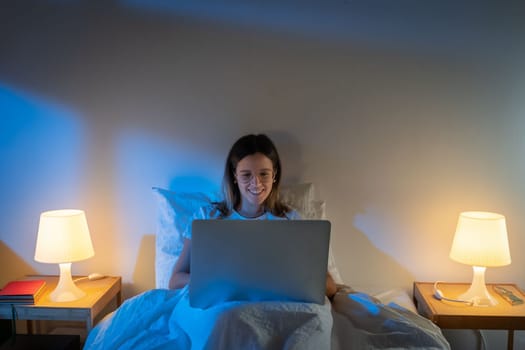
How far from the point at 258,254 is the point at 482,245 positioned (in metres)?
1.00

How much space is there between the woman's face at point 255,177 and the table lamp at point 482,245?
2.69 feet

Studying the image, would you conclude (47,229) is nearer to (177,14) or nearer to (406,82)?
(177,14)

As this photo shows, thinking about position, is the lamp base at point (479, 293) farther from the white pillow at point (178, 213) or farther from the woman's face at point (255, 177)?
the woman's face at point (255, 177)

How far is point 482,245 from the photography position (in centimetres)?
166

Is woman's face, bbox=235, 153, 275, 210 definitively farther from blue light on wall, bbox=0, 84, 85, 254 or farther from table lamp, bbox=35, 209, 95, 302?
blue light on wall, bbox=0, 84, 85, 254

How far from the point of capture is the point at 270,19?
1.88 meters

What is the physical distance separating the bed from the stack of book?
34 centimetres

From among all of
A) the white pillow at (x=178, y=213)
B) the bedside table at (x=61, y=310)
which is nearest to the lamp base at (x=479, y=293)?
the white pillow at (x=178, y=213)

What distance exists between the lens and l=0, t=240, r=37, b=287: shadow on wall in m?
2.00

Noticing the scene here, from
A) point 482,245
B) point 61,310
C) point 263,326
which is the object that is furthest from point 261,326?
point 482,245

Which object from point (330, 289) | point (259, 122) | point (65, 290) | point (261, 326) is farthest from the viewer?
point (259, 122)

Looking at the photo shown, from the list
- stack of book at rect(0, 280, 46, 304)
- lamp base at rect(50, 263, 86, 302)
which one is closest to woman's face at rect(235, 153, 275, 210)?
lamp base at rect(50, 263, 86, 302)

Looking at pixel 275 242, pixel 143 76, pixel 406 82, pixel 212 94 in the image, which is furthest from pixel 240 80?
pixel 275 242

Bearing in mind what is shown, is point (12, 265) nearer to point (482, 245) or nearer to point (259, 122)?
point (259, 122)
